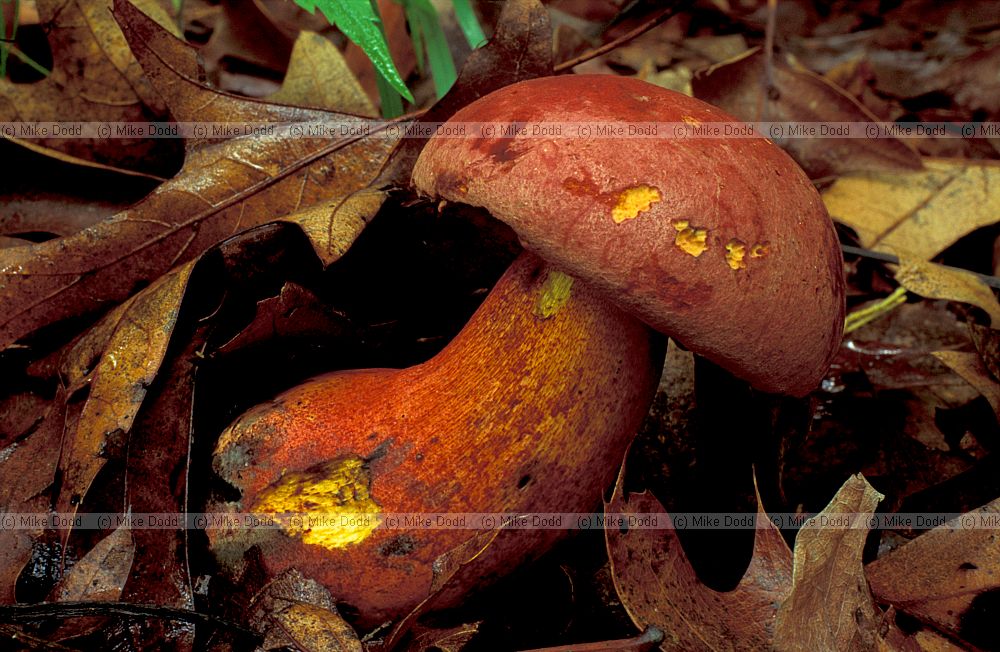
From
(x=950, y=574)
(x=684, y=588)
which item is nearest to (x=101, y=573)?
(x=684, y=588)

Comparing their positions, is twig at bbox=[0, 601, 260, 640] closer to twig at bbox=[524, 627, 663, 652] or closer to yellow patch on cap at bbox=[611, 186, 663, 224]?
twig at bbox=[524, 627, 663, 652]

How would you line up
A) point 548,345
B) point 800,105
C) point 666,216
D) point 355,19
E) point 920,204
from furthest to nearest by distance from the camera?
1. point 800,105
2. point 920,204
3. point 355,19
4. point 548,345
5. point 666,216

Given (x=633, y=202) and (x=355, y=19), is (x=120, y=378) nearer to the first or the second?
(x=355, y=19)

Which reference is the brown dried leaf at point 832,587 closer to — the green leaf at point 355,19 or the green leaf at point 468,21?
the green leaf at point 355,19

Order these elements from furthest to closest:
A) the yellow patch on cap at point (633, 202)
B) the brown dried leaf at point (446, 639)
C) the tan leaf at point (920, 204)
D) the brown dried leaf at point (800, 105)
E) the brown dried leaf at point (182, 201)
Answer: the brown dried leaf at point (800, 105), the tan leaf at point (920, 204), the brown dried leaf at point (182, 201), the brown dried leaf at point (446, 639), the yellow patch on cap at point (633, 202)

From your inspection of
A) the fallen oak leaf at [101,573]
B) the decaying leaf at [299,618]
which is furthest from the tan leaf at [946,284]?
the fallen oak leaf at [101,573]

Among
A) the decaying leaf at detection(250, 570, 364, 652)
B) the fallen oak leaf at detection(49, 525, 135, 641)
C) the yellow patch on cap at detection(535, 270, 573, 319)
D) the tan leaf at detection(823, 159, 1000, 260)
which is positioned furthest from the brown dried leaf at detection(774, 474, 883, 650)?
the tan leaf at detection(823, 159, 1000, 260)

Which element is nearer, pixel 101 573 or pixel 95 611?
pixel 95 611
